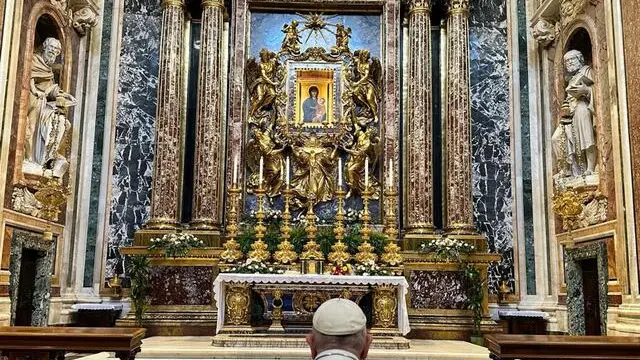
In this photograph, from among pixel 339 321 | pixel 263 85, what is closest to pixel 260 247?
pixel 263 85

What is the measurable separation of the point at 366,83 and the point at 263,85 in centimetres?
199

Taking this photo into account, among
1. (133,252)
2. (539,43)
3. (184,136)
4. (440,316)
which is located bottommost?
(440,316)

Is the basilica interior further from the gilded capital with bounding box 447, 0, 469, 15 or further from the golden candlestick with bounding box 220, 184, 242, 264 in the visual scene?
the gilded capital with bounding box 447, 0, 469, 15

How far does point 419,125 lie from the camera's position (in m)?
12.7

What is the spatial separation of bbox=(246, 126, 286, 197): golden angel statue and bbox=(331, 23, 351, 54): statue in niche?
2103 mm

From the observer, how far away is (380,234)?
1202cm

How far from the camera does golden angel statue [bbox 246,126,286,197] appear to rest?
1295cm

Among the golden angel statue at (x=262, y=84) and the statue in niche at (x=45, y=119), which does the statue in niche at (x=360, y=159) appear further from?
the statue in niche at (x=45, y=119)

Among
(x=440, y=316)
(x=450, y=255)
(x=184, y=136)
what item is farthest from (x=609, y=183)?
(x=184, y=136)

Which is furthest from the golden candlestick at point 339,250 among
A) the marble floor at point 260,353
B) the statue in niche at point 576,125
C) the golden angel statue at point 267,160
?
the statue in niche at point 576,125

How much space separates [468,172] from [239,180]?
4.22m

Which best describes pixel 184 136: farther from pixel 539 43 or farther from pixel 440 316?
pixel 539 43

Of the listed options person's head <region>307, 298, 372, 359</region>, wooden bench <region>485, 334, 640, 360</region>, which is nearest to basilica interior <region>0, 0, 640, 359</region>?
wooden bench <region>485, 334, 640, 360</region>

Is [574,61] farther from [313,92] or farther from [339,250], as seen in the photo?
[339,250]
